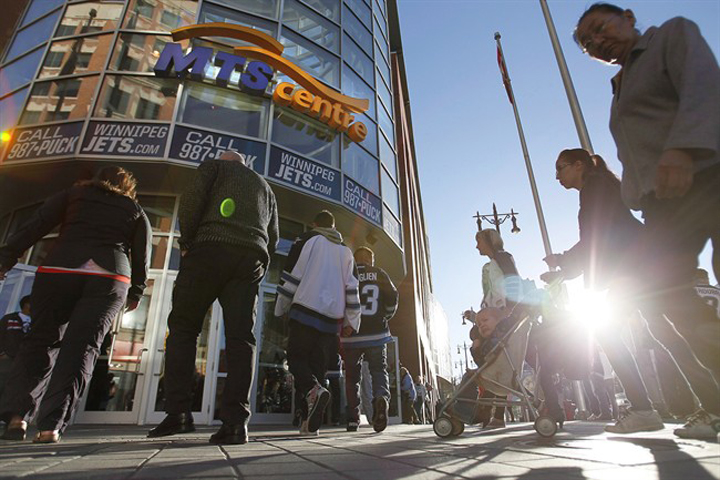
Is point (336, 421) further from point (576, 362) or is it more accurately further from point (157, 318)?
point (576, 362)

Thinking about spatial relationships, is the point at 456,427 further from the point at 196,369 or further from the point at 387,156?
the point at 387,156

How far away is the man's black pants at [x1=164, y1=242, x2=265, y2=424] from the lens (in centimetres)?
243

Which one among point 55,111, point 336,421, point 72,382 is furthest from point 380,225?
point 72,382

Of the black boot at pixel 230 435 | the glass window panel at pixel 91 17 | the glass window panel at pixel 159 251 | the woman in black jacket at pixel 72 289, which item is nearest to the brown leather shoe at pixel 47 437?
the woman in black jacket at pixel 72 289

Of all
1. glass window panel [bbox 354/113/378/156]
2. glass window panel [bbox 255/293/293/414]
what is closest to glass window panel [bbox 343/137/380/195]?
glass window panel [bbox 354/113/378/156]

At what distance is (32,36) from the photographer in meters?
9.86

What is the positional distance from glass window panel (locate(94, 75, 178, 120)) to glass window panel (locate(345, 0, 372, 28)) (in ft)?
23.2

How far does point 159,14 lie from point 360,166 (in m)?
5.70

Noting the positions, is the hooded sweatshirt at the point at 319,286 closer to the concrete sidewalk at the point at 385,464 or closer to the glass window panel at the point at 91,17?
the concrete sidewalk at the point at 385,464

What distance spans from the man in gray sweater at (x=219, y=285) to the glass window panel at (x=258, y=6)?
8.90 m

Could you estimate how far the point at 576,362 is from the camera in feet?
12.1

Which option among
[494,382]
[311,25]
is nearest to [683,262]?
[494,382]

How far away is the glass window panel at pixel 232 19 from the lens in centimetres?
938

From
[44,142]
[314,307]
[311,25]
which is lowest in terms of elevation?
[314,307]
